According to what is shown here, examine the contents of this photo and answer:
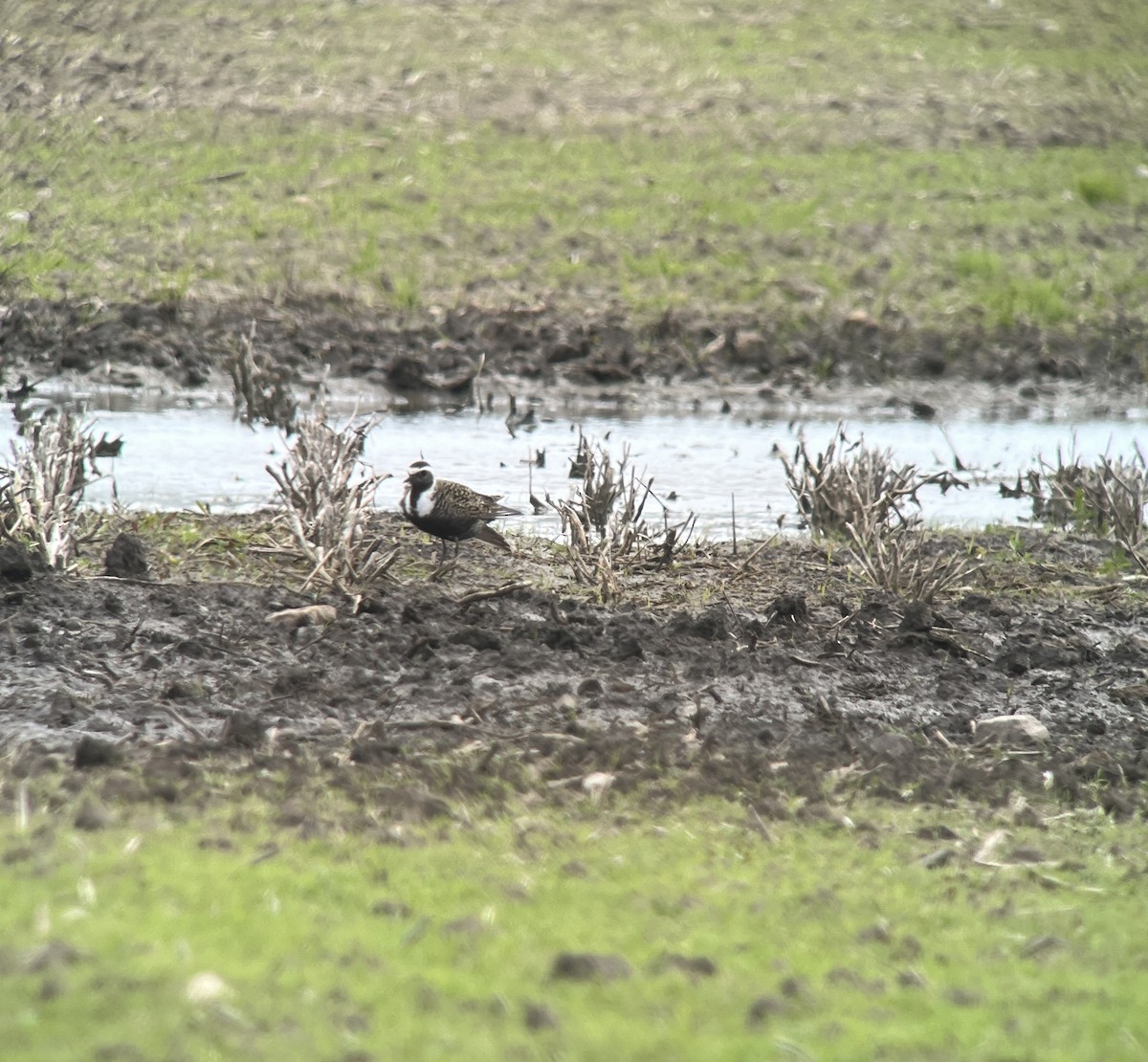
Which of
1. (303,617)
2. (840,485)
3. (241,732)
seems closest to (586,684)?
(303,617)

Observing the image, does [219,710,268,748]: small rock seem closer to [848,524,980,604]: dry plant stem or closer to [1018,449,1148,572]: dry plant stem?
[848,524,980,604]: dry plant stem

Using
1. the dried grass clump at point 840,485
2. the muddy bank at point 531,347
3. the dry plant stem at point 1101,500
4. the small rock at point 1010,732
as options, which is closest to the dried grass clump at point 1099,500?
the dry plant stem at point 1101,500

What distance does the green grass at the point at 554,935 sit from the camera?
354cm

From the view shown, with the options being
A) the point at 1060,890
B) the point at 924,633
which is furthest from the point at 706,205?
the point at 1060,890

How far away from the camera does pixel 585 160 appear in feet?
68.4

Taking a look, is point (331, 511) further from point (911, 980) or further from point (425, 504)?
point (911, 980)

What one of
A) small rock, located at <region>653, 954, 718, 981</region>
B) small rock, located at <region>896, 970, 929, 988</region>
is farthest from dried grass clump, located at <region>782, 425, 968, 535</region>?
small rock, located at <region>653, 954, 718, 981</region>

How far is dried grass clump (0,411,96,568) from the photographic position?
7.45 metres

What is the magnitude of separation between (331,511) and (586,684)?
192cm

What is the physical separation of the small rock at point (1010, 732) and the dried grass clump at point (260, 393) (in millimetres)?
7008

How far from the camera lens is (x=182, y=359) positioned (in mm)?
14539

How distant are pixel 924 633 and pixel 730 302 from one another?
10207 mm

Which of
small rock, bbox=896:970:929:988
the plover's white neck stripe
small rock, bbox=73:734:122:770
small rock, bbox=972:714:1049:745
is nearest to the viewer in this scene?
small rock, bbox=896:970:929:988

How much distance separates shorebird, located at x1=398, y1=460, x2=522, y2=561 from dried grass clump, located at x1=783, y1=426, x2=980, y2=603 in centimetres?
192
